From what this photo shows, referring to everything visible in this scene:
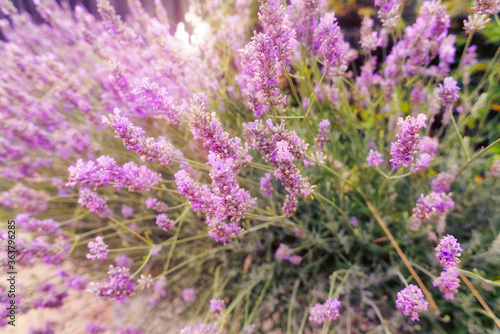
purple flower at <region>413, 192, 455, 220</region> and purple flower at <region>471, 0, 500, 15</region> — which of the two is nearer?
purple flower at <region>471, 0, 500, 15</region>

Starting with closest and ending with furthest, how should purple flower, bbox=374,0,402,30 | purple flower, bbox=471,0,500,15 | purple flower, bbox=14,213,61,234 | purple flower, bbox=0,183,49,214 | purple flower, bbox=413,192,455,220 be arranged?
purple flower, bbox=471,0,500,15
purple flower, bbox=413,192,455,220
purple flower, bbox=374,0,402,30
purple flower, bbox=14,213,61,234
purple flower, bbox=0,183,49,214

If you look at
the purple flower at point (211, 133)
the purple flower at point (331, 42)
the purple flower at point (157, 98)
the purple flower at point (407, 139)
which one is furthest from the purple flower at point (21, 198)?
the purple flower at point (407, 139)

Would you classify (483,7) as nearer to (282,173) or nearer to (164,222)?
(282,173)

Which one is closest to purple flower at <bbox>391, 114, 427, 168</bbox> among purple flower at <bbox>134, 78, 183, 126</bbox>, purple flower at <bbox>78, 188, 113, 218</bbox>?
purple flower at <bbox>134, 78, 183, 126</bbox>

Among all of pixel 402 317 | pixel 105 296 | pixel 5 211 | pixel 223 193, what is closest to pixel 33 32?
pixel 5 211

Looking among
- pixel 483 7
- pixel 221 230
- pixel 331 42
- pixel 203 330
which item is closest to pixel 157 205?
pixel 221 230

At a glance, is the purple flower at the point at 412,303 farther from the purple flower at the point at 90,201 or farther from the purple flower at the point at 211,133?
the purple flower at the point at 90,201

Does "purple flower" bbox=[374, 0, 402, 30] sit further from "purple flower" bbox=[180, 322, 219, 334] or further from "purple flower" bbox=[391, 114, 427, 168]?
"purple flower" bbox=[180, 322, 219, 334]

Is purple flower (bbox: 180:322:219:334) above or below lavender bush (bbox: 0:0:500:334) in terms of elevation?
below
